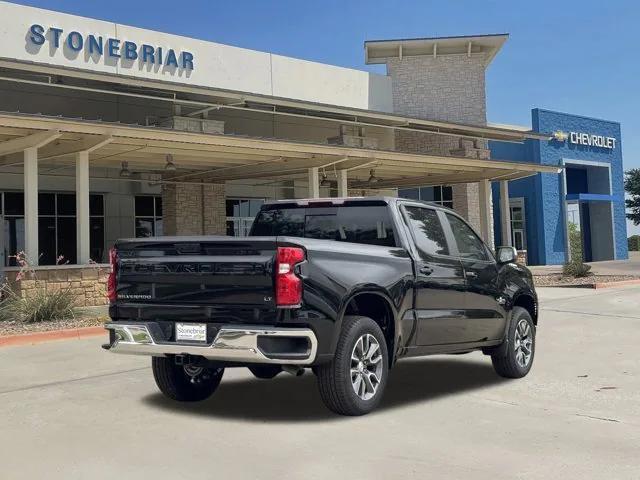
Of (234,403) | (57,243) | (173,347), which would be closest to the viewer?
(173,347)

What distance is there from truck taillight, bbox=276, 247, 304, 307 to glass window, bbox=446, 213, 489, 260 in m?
2.61

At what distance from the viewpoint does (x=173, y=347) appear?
5.95 m

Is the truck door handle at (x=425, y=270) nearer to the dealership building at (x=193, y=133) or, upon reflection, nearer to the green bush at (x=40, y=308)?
the green bush at (x=40, y=308)

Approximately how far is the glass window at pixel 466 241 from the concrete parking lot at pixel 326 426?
4.49 ft

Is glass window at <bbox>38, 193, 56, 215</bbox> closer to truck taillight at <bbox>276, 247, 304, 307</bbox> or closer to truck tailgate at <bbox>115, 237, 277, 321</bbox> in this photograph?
truck tailgate at <bbox>115, 237, 277, 321</bbox>

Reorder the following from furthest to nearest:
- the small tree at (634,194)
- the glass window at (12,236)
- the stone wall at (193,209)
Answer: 1. the small tree at (634,194)
2. the stone wall at (193,209)
3. the glass window at (12,236)

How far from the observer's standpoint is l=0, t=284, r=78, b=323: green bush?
13211mm

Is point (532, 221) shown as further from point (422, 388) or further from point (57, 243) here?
point (422, 388)

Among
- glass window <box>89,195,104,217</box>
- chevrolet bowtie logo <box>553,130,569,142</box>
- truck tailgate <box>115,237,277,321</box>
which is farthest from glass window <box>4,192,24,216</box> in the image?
chevrolet bowtie logo <box>553,130,569,142</box>

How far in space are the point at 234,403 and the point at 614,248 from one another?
42.1m

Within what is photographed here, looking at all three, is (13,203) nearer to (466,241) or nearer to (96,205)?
(96,205)

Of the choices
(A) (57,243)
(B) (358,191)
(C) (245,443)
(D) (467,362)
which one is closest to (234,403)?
(C) (245,443)

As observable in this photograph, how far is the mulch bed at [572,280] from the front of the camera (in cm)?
2256

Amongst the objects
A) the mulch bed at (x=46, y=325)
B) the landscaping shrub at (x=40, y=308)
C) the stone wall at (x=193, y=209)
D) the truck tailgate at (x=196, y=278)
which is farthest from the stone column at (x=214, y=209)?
the truck tailgate at (x=196, y=278)
